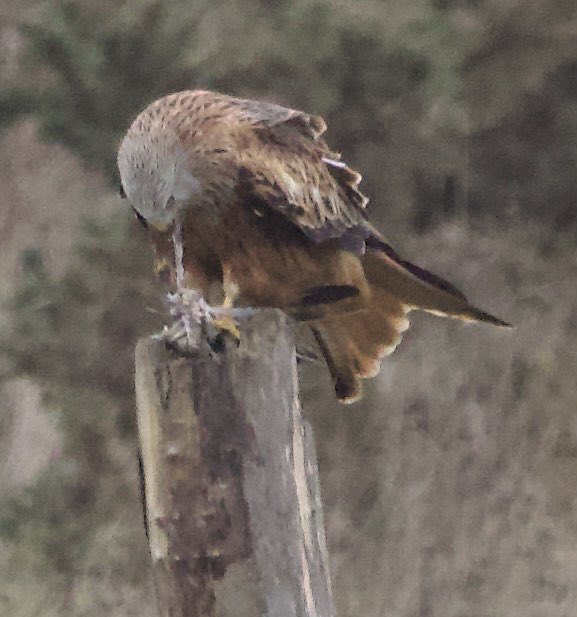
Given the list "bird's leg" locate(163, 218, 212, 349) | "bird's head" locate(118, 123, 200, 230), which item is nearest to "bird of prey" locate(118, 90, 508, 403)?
"bird's head" locate(118, 123, 200, 230)

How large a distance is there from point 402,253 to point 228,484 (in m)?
2.18

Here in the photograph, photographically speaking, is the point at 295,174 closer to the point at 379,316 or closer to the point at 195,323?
the point at 379,316

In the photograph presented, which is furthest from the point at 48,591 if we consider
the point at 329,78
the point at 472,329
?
the point at 329,78

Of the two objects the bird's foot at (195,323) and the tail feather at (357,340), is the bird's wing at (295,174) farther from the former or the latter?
the bird's foot at (195,323)

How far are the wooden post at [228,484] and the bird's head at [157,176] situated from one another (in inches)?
19.2

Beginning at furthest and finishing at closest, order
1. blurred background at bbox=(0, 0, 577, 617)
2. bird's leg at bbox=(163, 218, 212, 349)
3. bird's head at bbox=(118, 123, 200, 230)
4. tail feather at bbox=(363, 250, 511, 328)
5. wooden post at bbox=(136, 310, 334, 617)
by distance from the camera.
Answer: blurred background at bbox=(0, 0, 577, 617)
tail feather at bbox=(363, 250, 511, 328)
bird's head at bbox=(118, 123, 200, 230)
bird's leg at bbox=(163, 218, 212, 349)
wooden post at bbox=(136, 310, 334, 617)

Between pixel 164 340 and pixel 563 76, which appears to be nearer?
pixel 164 340

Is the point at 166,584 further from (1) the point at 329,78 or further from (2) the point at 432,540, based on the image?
(2) the point at 432,540

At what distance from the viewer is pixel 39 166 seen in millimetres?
3266

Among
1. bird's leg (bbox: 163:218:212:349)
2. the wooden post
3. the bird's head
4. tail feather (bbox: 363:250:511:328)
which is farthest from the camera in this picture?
tail feather (bbox: 363:250:511:328)

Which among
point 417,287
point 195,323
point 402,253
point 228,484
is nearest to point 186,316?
point 195,323

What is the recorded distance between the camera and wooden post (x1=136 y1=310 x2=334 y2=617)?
3.27 ft

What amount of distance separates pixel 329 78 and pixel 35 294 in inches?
46.1

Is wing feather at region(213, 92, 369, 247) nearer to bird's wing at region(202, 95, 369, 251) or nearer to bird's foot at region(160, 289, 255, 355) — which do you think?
bird's wing at region(202, 95, 369, 251)
